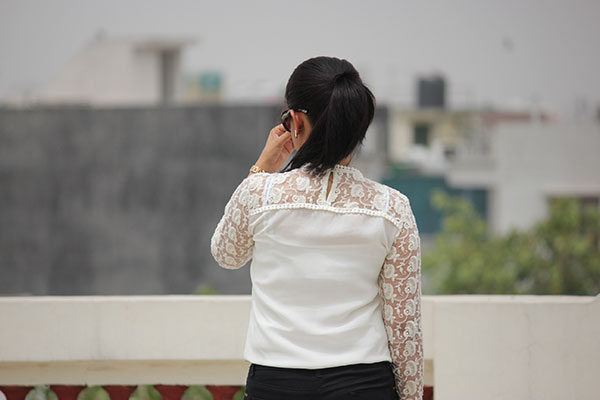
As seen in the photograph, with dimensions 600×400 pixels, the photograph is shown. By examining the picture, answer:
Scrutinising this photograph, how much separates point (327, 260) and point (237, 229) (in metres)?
0.21

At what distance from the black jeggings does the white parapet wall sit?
0.75 meters

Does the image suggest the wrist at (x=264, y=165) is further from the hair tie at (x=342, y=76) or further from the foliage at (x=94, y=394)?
the foliage at (x=94, y=394)

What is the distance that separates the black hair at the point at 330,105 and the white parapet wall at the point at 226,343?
890mm

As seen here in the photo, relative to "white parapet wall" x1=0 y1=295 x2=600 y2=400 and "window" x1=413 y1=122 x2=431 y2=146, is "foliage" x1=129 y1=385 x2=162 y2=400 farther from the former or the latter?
"window" x1=413 y1=122 x2=431 y2=146

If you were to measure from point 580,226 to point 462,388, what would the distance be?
11.8 metres

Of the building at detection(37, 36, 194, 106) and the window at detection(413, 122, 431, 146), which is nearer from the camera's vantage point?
the building at detection(37, 36, 194, 106)

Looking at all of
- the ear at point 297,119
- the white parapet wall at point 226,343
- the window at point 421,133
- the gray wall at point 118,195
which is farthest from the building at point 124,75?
the ear at point 297,119

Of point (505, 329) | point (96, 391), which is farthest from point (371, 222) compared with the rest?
point (96, 391)

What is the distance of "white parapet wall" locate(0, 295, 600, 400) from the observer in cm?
238

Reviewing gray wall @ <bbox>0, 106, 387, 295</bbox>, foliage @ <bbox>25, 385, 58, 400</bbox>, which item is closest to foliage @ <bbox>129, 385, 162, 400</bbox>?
foliage @ <bbox>25, 385, 58, 400</bbox>

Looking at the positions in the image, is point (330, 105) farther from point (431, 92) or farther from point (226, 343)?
point (431, 92)

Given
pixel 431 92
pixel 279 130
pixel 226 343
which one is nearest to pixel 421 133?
pixel 431 92

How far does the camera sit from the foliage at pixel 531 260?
13.0 meters

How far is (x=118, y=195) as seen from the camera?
43.7ft
